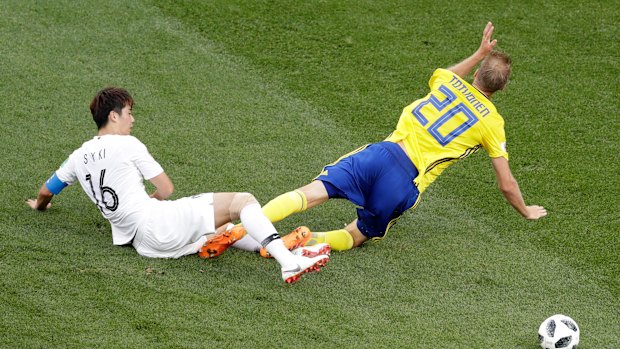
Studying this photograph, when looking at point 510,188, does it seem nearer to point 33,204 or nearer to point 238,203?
point 238,203

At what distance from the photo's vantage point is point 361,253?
22.7 ft

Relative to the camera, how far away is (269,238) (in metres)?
6.17

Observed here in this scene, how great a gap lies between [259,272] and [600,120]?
409 cm

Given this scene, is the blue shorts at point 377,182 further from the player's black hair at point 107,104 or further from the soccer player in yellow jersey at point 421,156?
the player's black hair at point 107,104

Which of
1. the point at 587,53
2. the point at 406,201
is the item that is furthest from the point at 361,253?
the point at 587,53

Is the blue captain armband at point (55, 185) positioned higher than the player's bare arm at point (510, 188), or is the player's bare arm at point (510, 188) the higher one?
the blue captain armband at point (55, 185)

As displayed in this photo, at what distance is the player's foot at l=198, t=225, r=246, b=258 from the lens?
259 inches

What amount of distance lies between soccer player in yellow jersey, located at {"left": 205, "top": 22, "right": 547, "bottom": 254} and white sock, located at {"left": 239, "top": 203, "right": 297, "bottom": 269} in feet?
1.46

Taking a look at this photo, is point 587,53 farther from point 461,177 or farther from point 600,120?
point 461,177

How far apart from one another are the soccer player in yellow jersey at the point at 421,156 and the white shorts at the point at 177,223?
2.12 ft

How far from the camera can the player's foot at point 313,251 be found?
21.2 feet


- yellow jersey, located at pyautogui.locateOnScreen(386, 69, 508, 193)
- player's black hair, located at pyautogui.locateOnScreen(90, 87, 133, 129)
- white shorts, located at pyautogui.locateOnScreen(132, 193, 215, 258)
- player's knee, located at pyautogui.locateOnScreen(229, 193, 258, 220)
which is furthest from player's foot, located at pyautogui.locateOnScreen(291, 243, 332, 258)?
player's black hair, located at pyautogui.locateOnScreen(90, 87, 133, 129)

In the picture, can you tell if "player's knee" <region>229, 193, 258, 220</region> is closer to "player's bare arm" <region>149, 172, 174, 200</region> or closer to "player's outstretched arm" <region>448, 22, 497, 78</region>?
"player's bare arm" <region>149, 172, 174, 200</region>

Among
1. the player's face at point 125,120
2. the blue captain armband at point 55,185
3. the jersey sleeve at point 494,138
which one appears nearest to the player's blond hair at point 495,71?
the jersey sleeve at point 494,138
